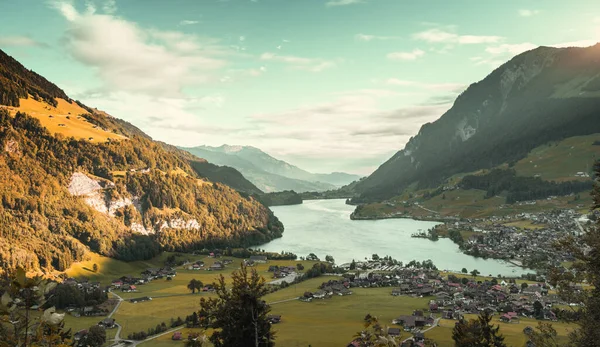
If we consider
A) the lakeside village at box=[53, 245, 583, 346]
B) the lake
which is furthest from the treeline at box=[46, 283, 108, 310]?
the lake

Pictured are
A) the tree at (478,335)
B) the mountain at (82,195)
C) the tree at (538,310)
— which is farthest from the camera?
the mountain at (82,195)

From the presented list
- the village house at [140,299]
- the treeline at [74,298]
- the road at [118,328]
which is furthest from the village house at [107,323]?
the village house at [140,299]

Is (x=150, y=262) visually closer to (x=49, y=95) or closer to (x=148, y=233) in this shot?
(x=148, y=233)

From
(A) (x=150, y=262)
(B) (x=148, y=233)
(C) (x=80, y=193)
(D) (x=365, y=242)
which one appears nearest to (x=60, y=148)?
(C) (x=80, y=193)

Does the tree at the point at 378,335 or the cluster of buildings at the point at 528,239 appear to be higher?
the tree at the point at 378,335

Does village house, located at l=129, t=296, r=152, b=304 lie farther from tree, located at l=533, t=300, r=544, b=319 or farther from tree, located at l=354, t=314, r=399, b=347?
tree, located at l=354, t=314, r=399, b=347

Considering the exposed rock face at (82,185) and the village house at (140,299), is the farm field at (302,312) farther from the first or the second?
the exposed rock face at (82,185)

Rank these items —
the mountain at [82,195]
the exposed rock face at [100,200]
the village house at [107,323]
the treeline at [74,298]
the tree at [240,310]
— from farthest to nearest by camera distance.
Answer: the exposed rock face at [100,200] < the mountain at [82,195] < the treeline at [74,298] < the village house at [107,323] < the tree at [240,310]

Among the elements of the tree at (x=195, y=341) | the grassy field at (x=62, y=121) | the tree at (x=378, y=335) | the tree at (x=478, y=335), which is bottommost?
the tree at (x=478, y=335)
